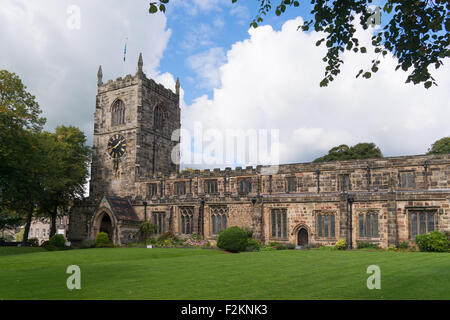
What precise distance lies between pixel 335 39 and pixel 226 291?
7.61 metres

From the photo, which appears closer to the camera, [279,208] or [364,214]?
[364,214]

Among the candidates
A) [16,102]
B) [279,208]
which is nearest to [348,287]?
[279,208]

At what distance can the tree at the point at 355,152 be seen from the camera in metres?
57.1

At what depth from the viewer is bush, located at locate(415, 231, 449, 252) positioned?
2670 cm

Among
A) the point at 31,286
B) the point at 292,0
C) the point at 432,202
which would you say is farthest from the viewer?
the point at 432,202

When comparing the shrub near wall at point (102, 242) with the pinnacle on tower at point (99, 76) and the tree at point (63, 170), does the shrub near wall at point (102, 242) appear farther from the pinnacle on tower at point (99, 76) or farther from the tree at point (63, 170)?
the pinnacle on tower at point (99, 76)

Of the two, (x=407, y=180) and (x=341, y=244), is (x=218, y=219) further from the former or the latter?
(x=407, y=180)

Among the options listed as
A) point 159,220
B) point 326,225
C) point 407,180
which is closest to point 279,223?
point 326,225

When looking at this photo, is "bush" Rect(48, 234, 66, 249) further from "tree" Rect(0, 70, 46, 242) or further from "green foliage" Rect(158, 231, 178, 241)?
"green foliage" Rect(158, 231, 178, 241)

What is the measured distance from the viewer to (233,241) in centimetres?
3181

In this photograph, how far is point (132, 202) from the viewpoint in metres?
46.5

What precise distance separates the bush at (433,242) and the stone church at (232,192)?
101 inches

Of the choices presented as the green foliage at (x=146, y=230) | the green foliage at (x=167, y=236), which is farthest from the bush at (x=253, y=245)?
the green foliage at (x=146, y=230)

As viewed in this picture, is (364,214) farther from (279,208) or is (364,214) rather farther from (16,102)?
(16,102)
